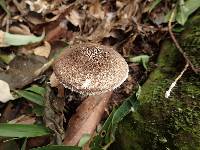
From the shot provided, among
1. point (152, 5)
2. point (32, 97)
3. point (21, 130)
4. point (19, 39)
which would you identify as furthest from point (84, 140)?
point (152, 5)

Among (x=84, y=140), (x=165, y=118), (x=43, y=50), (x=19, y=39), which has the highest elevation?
(x=19, y=39)

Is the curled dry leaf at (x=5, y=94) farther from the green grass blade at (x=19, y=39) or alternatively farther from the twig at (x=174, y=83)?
the twig at (x=174, y=83)

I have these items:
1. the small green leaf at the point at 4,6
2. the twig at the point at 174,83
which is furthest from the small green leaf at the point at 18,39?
the twig at the point at 174,83

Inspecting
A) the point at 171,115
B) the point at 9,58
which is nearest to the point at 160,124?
the point at 171,115

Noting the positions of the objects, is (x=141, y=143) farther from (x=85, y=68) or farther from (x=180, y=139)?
(x=85, y=68)

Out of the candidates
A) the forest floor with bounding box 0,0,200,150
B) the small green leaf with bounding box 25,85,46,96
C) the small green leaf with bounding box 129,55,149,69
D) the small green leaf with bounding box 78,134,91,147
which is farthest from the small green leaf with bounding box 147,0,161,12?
the small green leaf with bounding box 78,134,91,147

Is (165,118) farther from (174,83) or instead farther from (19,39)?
(19,39)

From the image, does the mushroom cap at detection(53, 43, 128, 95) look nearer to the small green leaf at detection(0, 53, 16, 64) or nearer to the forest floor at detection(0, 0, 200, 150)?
the forest floor at detection(0, 0, 200, 150)
